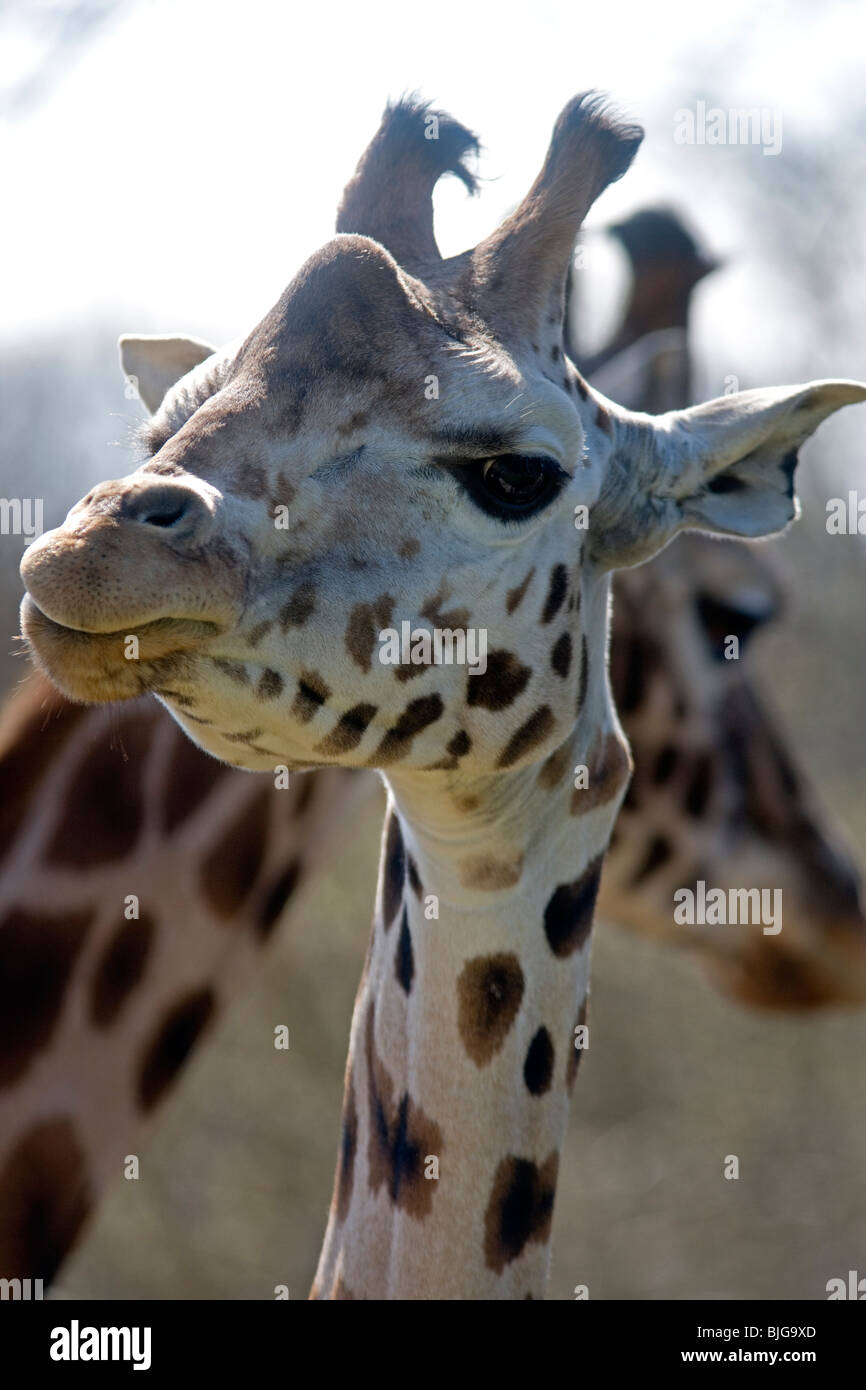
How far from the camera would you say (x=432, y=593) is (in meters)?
2.11

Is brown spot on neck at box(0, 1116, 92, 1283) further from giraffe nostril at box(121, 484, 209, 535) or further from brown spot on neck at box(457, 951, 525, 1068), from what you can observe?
giraffe nostril at box(121, 484, 209, 535)

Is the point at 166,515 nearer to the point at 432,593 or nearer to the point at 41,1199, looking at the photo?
the point at 432,593

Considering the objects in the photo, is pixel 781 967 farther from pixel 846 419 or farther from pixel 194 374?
pixel 846 419

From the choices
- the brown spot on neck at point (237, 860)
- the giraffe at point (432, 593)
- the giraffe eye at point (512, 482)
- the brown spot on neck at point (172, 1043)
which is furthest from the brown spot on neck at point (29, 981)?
the giraffe eye at point (512, 482)

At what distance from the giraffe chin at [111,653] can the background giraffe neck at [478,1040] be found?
0.52 m

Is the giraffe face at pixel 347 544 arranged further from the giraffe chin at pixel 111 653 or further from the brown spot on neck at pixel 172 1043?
the brown spot on neck at pixel 172 1043

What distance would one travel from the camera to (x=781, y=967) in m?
4.82

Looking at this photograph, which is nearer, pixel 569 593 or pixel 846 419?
pixel 569 593

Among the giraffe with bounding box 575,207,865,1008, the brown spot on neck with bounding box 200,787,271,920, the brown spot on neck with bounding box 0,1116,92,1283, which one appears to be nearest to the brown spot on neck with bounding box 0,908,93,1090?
the brown spot on neck with bounding box 0,1116,92,1283

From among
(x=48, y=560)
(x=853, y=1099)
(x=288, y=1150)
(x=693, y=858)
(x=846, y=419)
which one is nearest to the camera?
(x=48, y=560)

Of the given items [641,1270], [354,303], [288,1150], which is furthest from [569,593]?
[641,1270]

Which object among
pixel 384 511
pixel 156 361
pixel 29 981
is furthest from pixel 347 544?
pixel 29 981

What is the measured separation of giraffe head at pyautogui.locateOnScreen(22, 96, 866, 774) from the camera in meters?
1.83

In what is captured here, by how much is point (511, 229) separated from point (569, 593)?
1.85 ft
